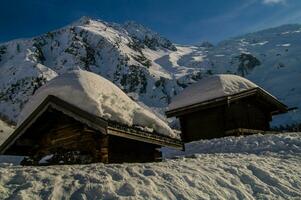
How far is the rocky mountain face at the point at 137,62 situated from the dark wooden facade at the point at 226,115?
84.7m

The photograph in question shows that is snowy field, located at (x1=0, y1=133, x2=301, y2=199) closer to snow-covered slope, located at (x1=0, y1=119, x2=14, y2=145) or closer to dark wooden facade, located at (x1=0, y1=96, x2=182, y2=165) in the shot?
dark wooden facade, located at (x1=0, y1=96, x2=182, y2=165)

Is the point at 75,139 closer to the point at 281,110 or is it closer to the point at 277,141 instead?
the point at 277,141

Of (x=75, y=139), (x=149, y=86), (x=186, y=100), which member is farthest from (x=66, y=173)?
(x=149, y=86)

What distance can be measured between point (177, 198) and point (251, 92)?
606 inches

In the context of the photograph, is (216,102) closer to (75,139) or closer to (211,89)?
(211,89)

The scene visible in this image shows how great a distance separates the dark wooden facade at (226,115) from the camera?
2159 cm

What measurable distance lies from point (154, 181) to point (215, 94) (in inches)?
561

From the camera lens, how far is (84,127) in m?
12.5

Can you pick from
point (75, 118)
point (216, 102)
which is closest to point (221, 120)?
point (216, 102)

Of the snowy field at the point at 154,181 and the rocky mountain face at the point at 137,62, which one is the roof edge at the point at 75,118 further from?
the rocky mountain face at the point at 137,62

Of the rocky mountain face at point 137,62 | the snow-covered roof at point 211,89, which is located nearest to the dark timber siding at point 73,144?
Result: the snow-covered roof at point 211,89

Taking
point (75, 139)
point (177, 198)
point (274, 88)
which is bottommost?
point (177, 198)

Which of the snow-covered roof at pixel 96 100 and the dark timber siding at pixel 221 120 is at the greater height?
the dark timber siding at pixel 221 120

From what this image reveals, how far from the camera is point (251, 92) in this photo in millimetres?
22438
